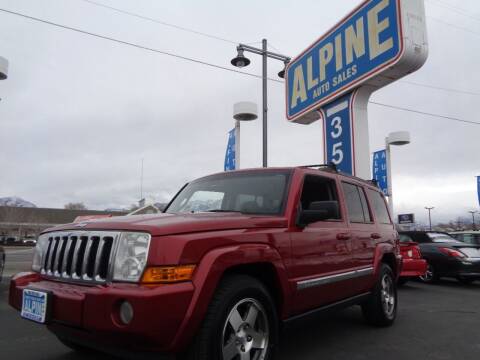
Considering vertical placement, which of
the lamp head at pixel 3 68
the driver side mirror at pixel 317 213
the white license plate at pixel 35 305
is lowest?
the white license plate at pixel 35 305

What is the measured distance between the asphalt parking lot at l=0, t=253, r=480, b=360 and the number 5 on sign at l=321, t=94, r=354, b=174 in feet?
13.5

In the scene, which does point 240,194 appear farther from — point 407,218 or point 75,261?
point 407,218

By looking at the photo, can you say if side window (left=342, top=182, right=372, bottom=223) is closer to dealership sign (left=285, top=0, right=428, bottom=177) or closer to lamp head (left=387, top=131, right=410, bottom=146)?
dealership sign (left=285, top=0, right=428, bottom=177)

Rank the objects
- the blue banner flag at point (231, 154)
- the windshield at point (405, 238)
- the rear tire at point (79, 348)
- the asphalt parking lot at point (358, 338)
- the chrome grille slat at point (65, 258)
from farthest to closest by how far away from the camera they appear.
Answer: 1. the blue banner flag at point (231, 154)
2. the windshield at point (405, 238)
3. the asphalt parking lot at point (358, 338)
4. the rear tire at point (79, 348)
5. the chrome grille slat at point (65, 258)

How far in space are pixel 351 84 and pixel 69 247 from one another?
8215 mm

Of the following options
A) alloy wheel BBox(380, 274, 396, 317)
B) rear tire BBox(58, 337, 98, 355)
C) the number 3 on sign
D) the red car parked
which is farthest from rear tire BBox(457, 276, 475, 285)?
rear tire BBox(58, 337, 98, 355)

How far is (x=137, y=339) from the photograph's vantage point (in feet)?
8.56

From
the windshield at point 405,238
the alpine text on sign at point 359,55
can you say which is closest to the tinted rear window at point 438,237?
the windshield at point 405,238

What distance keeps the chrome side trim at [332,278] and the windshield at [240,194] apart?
69 cm

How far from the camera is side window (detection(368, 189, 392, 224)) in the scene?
5.83 metres

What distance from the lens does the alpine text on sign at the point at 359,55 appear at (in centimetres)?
858

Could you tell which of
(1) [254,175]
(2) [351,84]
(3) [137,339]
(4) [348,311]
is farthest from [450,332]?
(2) [351,84]

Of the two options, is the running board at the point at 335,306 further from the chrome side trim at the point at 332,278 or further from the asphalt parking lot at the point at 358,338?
the chrome side trim at the point at 332,278

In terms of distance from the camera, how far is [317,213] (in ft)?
12.2
